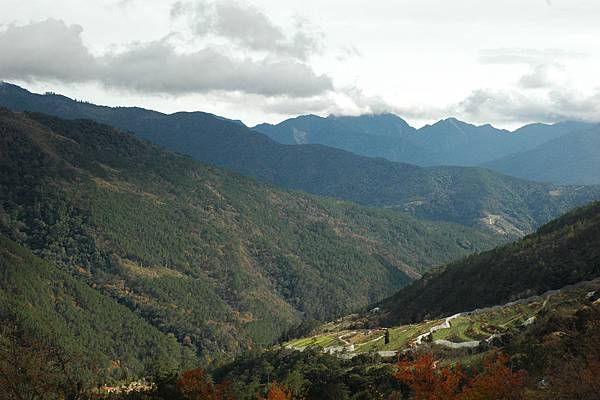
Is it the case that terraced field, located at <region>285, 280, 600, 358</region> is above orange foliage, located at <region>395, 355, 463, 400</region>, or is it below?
below

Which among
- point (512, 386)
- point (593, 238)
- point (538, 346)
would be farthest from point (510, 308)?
point (512, 386)

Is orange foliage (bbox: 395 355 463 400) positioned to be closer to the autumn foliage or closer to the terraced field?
the autumn foliage

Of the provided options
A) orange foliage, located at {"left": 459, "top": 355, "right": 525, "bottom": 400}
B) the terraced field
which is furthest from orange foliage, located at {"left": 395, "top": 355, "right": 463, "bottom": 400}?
the terraced field

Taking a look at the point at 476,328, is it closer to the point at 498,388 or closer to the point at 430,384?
the point at 430,384

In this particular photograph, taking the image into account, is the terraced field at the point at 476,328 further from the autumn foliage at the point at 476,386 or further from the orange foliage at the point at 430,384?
the autumn foliage at the point at 476,386

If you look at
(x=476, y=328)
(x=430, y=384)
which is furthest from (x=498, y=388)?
(x=476, y=328)

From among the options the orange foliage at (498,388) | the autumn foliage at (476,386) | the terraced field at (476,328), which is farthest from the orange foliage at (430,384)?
the terraced field at (476,328)

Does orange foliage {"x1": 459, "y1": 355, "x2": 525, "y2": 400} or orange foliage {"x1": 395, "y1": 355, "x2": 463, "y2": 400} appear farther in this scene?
orange foliage {"x1": 395, "y1": 355, "x2": 463, "y2": 400}

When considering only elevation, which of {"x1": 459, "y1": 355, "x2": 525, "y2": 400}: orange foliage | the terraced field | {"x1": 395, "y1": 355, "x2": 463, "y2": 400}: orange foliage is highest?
{"x1": 459, "y1": 355, "x2": 525, "y2": 400}: orange foliage

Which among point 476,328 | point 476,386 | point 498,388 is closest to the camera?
point 498,388

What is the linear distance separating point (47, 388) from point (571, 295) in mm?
122563

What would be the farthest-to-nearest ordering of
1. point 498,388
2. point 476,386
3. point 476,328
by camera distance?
point 476,328, point 476,386, point 498,388

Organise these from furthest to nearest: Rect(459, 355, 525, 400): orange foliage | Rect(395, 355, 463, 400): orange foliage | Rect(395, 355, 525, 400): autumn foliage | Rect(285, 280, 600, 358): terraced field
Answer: Rect(285, 280, 600, 358): terraced field, Rect(395, 355, 463, 400): orange foliage, Rect(395, 355, 525, 400): autumn foliage, Rect(459, 355, 525, 400): orange foliage

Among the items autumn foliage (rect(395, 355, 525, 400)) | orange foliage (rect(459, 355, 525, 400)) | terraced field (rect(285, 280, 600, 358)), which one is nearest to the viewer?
orange foliage (rect(459, 355, 525, 400))
